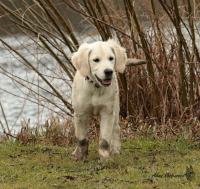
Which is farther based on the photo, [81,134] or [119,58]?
[81,134]

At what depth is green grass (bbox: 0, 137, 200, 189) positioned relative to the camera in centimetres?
405

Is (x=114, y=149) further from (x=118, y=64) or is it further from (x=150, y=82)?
(x=150, y=82)

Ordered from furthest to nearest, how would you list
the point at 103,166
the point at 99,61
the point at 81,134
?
the point at 81,134, the point at 103,166, the point at 99,61

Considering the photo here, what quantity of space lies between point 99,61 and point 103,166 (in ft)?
3.86

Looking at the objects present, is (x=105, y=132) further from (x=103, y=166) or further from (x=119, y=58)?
(x=119, y=58)

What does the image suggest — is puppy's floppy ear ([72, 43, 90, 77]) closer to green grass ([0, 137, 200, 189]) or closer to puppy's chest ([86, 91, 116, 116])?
puppy's chest ([86, 91, 116, 116])

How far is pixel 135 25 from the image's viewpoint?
675cm

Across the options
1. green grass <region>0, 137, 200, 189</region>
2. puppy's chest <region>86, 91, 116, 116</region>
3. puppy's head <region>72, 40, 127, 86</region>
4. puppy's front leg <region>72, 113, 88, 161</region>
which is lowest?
green grass <region>0, 137, 200, 189</region>

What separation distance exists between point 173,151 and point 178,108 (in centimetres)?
152

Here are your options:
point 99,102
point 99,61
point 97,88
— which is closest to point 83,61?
point 99,61

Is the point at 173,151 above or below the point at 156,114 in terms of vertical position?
below

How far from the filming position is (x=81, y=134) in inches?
199

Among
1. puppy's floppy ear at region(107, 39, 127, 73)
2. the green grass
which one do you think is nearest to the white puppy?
puppy's floppy ear at region(107, 39, 127, 73)

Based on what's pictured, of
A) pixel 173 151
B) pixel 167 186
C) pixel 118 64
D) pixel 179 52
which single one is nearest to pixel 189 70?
pixel 179 52
